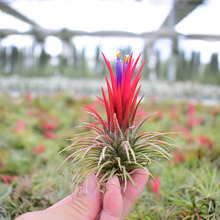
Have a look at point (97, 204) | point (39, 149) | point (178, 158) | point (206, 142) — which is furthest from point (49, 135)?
point (97, 204)

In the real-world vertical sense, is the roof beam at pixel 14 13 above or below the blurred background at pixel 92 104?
above

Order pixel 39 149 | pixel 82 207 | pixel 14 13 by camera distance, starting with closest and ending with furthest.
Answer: pixel 82 207, pixel 39 149, pixel 14 13

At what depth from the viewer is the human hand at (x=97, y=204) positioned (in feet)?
3.50

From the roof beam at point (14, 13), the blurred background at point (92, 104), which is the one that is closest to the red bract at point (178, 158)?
the blurred background at point (92, 104)

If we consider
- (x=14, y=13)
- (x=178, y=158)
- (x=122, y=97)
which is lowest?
(x=178, y=158)

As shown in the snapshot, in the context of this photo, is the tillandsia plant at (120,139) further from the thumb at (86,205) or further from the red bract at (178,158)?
the red bract at (178,158)

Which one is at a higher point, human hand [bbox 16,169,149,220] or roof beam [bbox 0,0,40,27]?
roof beam [bbox 0,0,40,27]

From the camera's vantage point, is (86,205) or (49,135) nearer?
(86,205)

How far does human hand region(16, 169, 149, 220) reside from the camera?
1.07 m

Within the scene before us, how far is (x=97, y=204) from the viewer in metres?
1.17

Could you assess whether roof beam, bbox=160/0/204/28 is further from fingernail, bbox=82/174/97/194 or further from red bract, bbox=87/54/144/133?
fingernail, bbox=82/174/97/194

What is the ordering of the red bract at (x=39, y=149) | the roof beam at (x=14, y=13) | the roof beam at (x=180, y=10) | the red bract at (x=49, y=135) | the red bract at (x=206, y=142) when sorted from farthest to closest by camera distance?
the roof beam at (x=14, y=13), the roof beam at (x=180, y=10), the red bract at (x=49, y=135), the red bract at (x=39, y=149), the red bract at (x=206, y=142)

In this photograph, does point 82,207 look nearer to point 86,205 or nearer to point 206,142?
point 86,205

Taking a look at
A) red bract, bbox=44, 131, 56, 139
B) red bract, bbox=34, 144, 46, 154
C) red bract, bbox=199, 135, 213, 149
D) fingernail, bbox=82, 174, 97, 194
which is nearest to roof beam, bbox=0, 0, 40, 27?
red bract, bbox=44, 131, 56, 139
